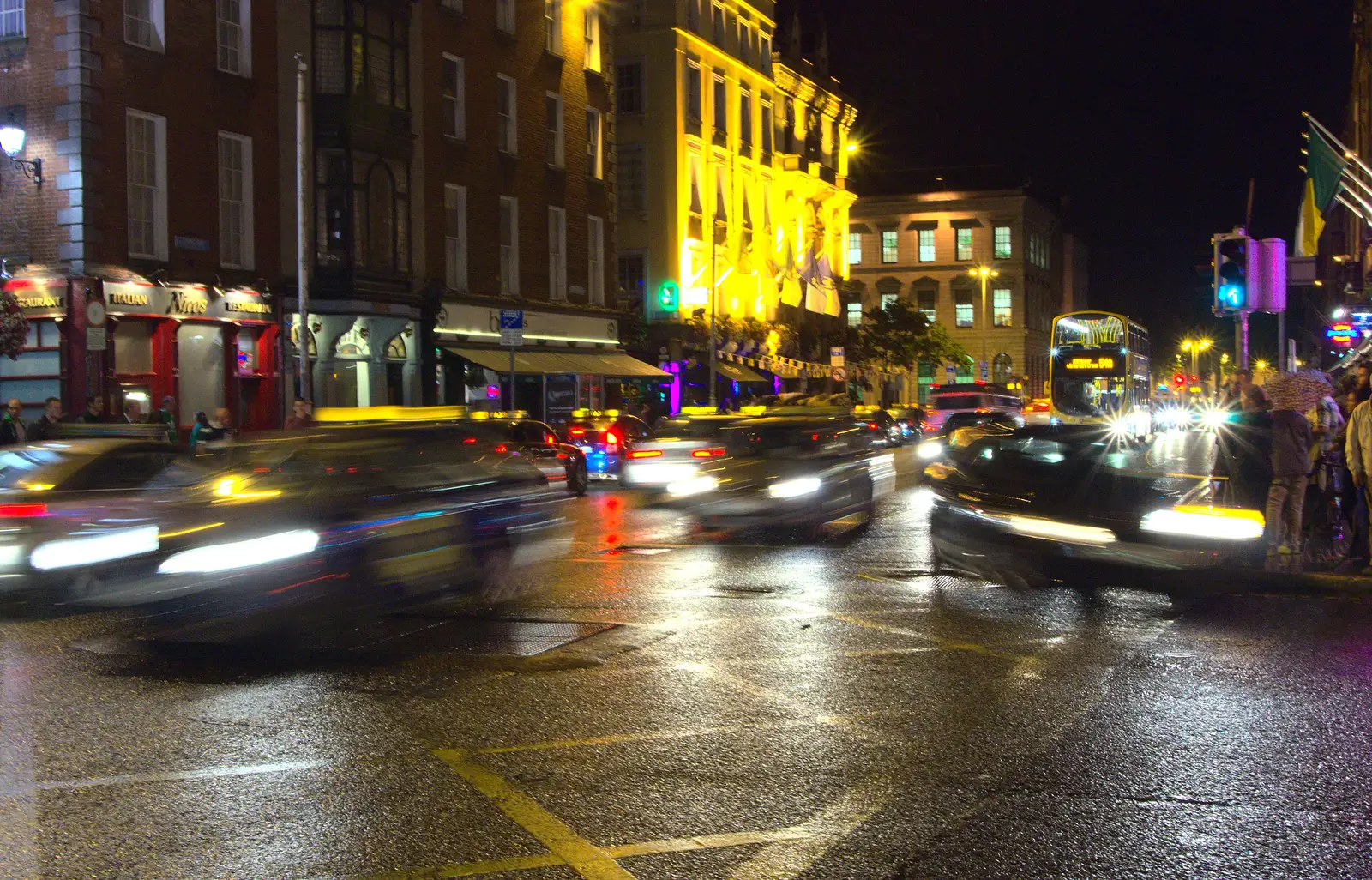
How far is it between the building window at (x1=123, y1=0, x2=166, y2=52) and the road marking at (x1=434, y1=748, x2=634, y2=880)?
23.7 meters

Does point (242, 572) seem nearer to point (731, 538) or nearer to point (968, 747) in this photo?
point (968, 747)

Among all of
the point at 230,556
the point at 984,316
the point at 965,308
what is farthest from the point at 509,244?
the point at 965,308

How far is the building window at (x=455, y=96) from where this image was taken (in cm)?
3519

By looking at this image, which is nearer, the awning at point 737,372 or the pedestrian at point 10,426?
the pedestrian at point 10,426

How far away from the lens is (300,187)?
86.5ft

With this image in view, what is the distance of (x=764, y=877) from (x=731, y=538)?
1187 centimetres

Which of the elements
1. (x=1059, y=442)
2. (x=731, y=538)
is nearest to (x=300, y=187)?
(x=731, y=538)

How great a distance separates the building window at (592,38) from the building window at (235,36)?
13995mm

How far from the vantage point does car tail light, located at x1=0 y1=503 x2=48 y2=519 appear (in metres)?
10.4

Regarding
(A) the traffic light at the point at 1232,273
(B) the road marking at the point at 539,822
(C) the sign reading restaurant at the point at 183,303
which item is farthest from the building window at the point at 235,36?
(B) the road marking at the point at 539,822

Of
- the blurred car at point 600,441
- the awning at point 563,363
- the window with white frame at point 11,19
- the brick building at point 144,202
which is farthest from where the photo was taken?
the awning at point 563,363

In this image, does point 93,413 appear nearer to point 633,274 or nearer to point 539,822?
point 539,822

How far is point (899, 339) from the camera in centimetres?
6725

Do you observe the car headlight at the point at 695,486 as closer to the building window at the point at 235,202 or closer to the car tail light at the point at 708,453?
the car tail light at the point at 708,453
